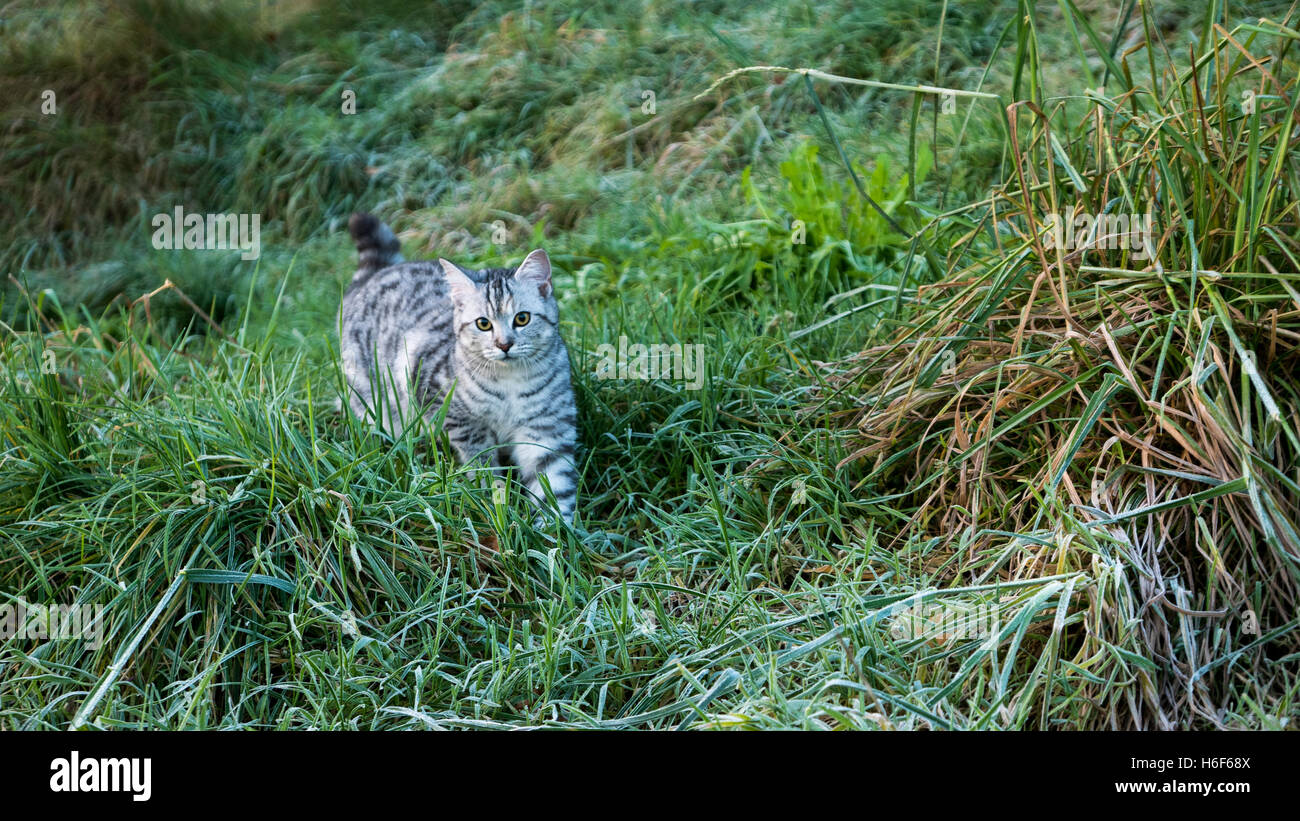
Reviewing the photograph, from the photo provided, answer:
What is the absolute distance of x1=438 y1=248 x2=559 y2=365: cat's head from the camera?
3719 mm

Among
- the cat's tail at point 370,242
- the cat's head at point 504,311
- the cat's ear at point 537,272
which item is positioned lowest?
the cat's head at point 504,311

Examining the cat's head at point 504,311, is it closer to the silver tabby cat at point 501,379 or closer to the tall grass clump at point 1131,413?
the silver tabby cat at point 501,379

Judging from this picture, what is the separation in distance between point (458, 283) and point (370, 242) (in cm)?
112

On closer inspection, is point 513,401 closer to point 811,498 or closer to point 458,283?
point 458,283

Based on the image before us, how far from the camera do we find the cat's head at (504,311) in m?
3.72

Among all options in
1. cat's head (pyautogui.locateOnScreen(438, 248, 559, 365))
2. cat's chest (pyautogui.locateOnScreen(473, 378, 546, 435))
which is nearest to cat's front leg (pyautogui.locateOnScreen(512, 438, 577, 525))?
cat's chest (pyautogui.locateOnScreen(473, 378, 546, 435))

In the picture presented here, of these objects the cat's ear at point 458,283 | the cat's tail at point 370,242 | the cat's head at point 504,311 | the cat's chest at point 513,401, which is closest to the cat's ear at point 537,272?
the cat's head at point 504,311

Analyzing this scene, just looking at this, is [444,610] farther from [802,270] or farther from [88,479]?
[802,270]

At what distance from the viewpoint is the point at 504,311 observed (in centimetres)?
372

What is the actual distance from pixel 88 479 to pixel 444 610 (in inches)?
46.6

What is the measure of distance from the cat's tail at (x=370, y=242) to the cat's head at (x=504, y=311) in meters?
1.03

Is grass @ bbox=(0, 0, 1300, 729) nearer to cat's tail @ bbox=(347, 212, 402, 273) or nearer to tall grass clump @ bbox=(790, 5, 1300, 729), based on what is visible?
tall grass clump @ bbox=(790, 5, 1300, 729)

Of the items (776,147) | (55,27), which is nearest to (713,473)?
(776,147)

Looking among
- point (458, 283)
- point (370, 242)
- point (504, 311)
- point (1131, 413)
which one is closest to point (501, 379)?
point (504, 311)
